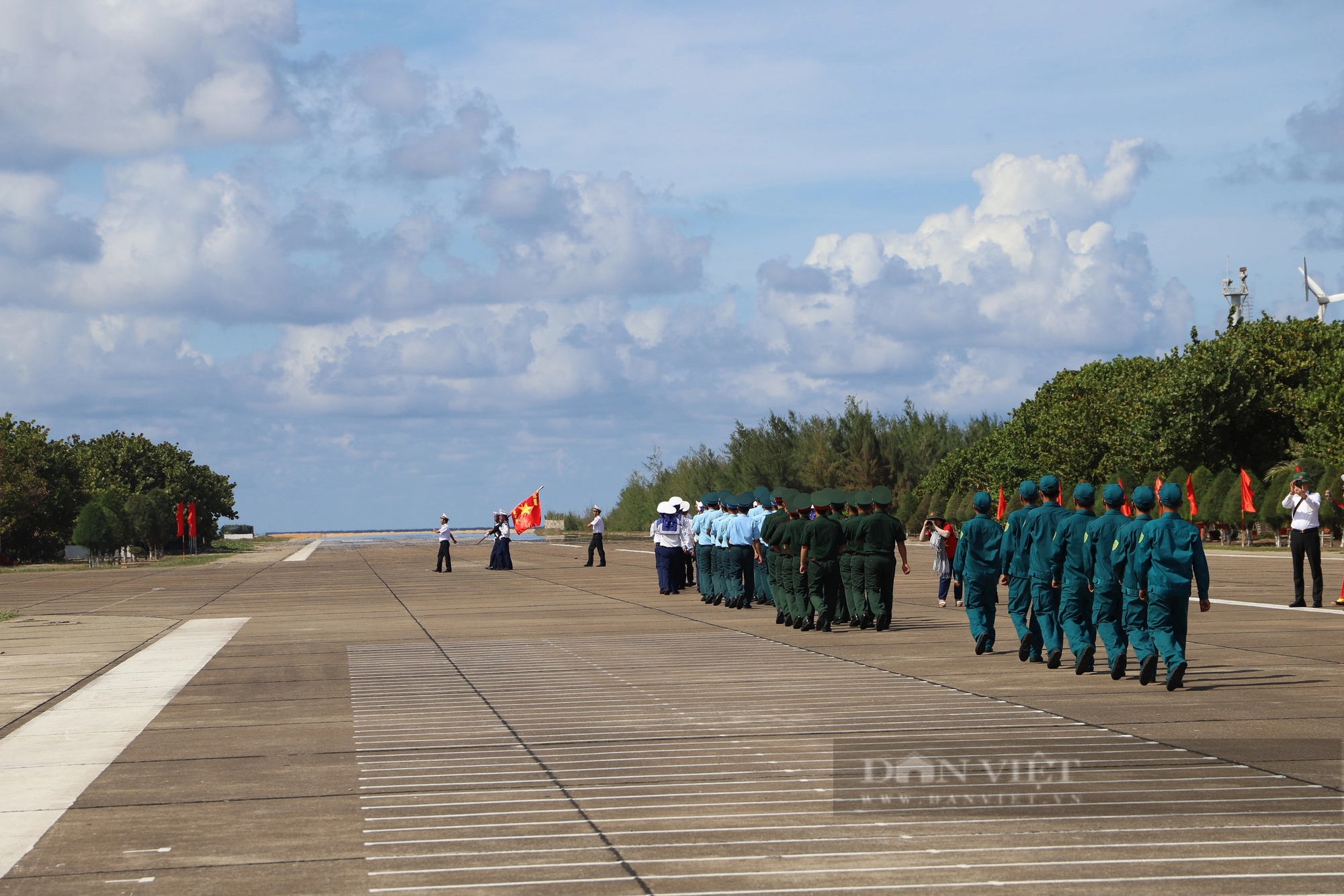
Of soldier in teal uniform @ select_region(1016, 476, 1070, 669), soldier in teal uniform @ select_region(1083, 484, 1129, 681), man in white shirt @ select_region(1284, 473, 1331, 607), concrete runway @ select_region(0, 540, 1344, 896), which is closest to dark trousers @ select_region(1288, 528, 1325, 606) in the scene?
man in white shirt @ select_region(1284, 473, 1331, 607)

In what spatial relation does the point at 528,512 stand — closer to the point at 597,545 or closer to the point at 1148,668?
the point at 597,545

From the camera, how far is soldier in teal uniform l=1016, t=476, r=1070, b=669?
1389 centimetres

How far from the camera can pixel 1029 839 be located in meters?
6.80

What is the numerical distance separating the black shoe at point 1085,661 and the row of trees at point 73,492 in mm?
58488

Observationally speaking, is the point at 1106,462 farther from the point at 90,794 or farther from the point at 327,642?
the point at 90,794

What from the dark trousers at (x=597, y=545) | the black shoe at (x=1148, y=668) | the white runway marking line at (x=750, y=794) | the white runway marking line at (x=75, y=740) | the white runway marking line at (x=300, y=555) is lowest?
the white runway marking line at (x=750, y=794)

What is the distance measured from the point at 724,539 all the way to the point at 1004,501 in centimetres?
4053

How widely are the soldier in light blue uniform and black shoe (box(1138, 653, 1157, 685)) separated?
522 inches

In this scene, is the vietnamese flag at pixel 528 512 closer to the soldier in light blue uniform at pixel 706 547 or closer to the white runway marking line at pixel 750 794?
the soldier in light blue uniform at pixel 706 547

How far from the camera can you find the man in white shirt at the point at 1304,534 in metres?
20.4

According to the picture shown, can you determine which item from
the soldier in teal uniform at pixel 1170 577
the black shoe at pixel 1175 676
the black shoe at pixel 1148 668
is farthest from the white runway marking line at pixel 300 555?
the black shoe at pixel 1175 676

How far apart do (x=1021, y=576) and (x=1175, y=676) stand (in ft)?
8.47

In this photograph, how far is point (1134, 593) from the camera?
41.1 ft

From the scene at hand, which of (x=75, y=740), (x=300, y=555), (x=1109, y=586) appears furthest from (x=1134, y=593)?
(x=300, y=555)
